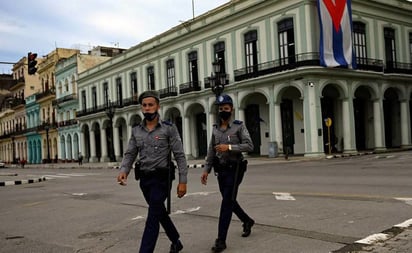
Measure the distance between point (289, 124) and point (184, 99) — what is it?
9.29 m

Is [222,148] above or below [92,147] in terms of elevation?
below

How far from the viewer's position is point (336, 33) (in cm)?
2803

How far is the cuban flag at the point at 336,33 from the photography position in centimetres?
2734

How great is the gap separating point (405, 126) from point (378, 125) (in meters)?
2.88

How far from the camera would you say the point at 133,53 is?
45156 millimetres

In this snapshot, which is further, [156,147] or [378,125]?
[378,125]

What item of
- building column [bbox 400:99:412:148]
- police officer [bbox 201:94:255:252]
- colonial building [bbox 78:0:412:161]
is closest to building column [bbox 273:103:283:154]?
colonial building [bbox 78:0:412:161]

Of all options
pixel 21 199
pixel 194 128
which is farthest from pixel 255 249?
pixel 194 128

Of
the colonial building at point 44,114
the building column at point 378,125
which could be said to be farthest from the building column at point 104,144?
the building column at point 378,125

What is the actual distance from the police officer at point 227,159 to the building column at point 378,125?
27.2m

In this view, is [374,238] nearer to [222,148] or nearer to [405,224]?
[405,224]

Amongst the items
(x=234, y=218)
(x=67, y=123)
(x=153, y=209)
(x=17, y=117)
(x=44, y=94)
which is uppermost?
(x=44, y=94)

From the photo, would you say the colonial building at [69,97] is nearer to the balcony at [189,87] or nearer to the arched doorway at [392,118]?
the balcony at [189,87]

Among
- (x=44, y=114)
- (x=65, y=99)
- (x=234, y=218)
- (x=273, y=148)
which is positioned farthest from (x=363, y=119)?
(x=44, y=114)
